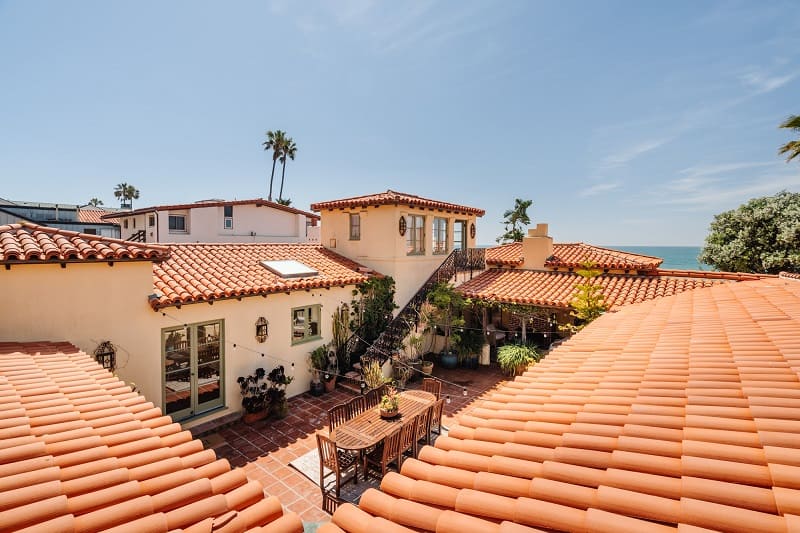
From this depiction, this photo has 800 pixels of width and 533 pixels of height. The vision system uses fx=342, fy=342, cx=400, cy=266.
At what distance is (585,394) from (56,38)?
16837 millimetres

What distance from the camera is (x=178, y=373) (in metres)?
9.78

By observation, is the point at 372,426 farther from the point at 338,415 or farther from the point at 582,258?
the point at 582,258

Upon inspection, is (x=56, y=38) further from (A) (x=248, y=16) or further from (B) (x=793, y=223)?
(B) (x=793, y=223)

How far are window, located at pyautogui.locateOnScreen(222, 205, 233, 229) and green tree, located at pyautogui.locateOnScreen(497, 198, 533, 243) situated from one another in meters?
26.7

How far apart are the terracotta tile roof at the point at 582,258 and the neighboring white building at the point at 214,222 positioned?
58.5ft

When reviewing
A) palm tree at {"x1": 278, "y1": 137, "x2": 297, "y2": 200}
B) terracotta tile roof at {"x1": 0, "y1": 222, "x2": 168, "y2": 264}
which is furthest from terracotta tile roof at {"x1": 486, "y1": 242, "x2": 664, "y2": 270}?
palm tree at {"x1": 278, "y1": 137, "x2": 297, "y2": 200}

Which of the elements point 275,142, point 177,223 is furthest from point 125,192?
point 177,223

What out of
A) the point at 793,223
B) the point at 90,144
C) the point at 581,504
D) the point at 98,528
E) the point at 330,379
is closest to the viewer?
the point at 581,504

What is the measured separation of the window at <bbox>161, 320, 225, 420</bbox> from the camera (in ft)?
31.4

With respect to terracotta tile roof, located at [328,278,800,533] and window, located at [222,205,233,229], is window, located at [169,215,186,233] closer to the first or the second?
window, located at [222,205,233,229]

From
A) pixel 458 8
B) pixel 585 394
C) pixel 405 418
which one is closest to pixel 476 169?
pixel 458 8

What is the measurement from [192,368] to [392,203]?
9683 millimetres

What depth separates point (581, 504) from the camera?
197cm

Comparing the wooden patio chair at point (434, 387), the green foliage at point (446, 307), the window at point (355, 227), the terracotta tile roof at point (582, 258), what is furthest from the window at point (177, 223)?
the wooden patio chair at point (434, 387)
